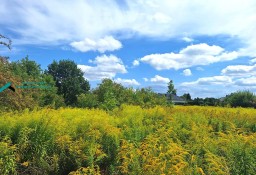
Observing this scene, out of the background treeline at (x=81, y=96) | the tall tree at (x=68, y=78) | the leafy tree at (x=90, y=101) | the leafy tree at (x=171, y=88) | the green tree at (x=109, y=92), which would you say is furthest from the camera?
the tall tree at (x=68, y=78)

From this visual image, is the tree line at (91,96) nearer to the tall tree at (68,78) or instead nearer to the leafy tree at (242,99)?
the leafy tree at (242,99)

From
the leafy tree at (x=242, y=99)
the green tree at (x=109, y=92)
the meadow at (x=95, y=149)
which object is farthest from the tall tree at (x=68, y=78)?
the meadow at (x=95, y=149)

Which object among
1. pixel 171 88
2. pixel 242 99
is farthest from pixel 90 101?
pixel 242 99

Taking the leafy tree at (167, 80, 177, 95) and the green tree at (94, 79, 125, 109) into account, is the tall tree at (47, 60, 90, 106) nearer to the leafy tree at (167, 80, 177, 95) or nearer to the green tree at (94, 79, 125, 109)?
the leafy tree at (167, 80, 177, 95)

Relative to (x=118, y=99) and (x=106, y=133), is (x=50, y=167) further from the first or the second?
(x=118, y=99)

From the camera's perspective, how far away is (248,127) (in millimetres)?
10141

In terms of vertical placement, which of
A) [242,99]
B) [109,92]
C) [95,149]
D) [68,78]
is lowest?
[95,149]

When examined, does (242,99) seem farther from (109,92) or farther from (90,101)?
(90,101)

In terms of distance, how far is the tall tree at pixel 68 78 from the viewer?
164 ft

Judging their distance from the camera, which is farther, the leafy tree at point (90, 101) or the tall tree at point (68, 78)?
the tall tree at point (68, 78)

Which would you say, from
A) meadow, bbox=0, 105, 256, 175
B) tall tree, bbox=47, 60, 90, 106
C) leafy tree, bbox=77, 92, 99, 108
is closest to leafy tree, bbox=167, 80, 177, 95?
leafy tree, bbox=77, 92, 99, 108

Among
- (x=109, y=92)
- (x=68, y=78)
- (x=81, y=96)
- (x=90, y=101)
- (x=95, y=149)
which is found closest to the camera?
(x=95, y=149)

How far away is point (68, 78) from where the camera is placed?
5188 centimetres

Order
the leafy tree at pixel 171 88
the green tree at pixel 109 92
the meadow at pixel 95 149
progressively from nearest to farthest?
the meadow at pixel 95 149 → the green tree at pixel 109 92 → the leafy tree at pixel 171 88
